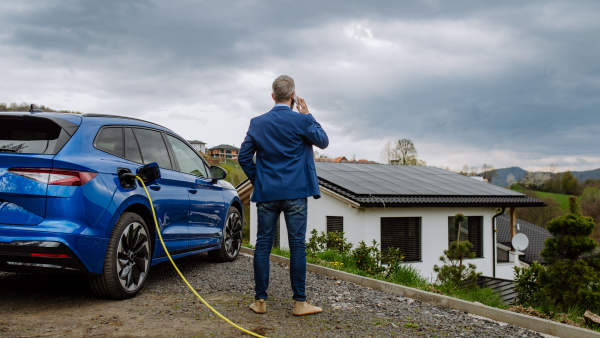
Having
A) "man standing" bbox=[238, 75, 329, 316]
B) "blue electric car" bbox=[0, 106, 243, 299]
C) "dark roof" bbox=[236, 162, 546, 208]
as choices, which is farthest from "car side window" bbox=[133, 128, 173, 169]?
"dark roof" bbox=[236, 162, 546, 208]

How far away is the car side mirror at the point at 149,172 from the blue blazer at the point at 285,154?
3.27 ft

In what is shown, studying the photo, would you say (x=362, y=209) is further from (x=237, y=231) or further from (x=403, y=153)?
(x=403, y=153)

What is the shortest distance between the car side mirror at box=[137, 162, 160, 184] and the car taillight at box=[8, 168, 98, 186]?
0.72m

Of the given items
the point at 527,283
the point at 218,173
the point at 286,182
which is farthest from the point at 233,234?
the point at 527,283

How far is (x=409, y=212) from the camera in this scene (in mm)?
15531

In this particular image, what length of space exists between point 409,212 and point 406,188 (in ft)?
5.05

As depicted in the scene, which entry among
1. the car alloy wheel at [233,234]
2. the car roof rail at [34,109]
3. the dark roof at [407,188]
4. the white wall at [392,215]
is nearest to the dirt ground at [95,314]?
the car roof rail at [34,109]

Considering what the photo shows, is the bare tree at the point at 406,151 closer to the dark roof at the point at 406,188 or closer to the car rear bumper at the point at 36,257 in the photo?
the dark roof at the point at 406,188

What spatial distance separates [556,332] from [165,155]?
12.9ft

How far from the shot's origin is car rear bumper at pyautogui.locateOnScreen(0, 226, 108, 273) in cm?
311

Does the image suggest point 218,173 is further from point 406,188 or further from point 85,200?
point 406,188

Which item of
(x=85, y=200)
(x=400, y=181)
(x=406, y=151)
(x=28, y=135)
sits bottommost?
(x=85, y=200)

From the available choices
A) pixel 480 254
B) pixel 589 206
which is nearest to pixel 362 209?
pixel 480 254

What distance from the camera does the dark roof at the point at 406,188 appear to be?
15.0 m
